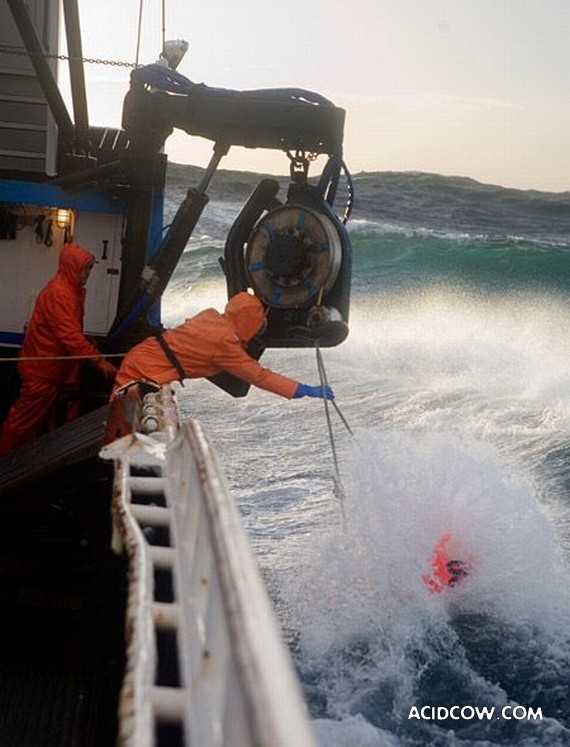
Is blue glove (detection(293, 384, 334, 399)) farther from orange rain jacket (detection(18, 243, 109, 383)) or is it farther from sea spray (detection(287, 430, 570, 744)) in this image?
orange rain jacket (detection(18, 243, 109, 383))

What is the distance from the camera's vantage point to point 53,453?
4746 millimetres

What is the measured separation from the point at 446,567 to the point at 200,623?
5276 mm

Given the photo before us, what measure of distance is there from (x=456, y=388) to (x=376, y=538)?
351 inches

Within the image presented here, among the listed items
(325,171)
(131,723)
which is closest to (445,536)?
(325,171)

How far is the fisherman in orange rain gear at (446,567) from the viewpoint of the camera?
6836 mm

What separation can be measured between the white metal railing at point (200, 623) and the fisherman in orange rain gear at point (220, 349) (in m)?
2.85

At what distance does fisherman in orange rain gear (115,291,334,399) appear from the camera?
5.95 metres

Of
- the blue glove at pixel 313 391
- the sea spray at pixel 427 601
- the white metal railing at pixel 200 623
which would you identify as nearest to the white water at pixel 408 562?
the sea spray at pixel 427 601

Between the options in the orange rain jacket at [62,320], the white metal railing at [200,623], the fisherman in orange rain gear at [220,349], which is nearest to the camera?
the white metal railing at [200,623]

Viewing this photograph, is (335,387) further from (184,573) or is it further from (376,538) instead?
(184,573)

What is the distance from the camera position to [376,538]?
7242 mm

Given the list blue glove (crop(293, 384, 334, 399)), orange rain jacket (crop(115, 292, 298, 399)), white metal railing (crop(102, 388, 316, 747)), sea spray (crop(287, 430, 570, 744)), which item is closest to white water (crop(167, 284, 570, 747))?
sea spray (crop(287, 430, 570, 744))

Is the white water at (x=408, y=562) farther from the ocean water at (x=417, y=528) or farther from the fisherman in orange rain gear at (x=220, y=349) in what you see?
the fisherman in orange rain gear at (x=220, y=349)

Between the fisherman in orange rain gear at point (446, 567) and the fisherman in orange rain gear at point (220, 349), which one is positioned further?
the fisherman in orange rain gear at point (446, 567)
